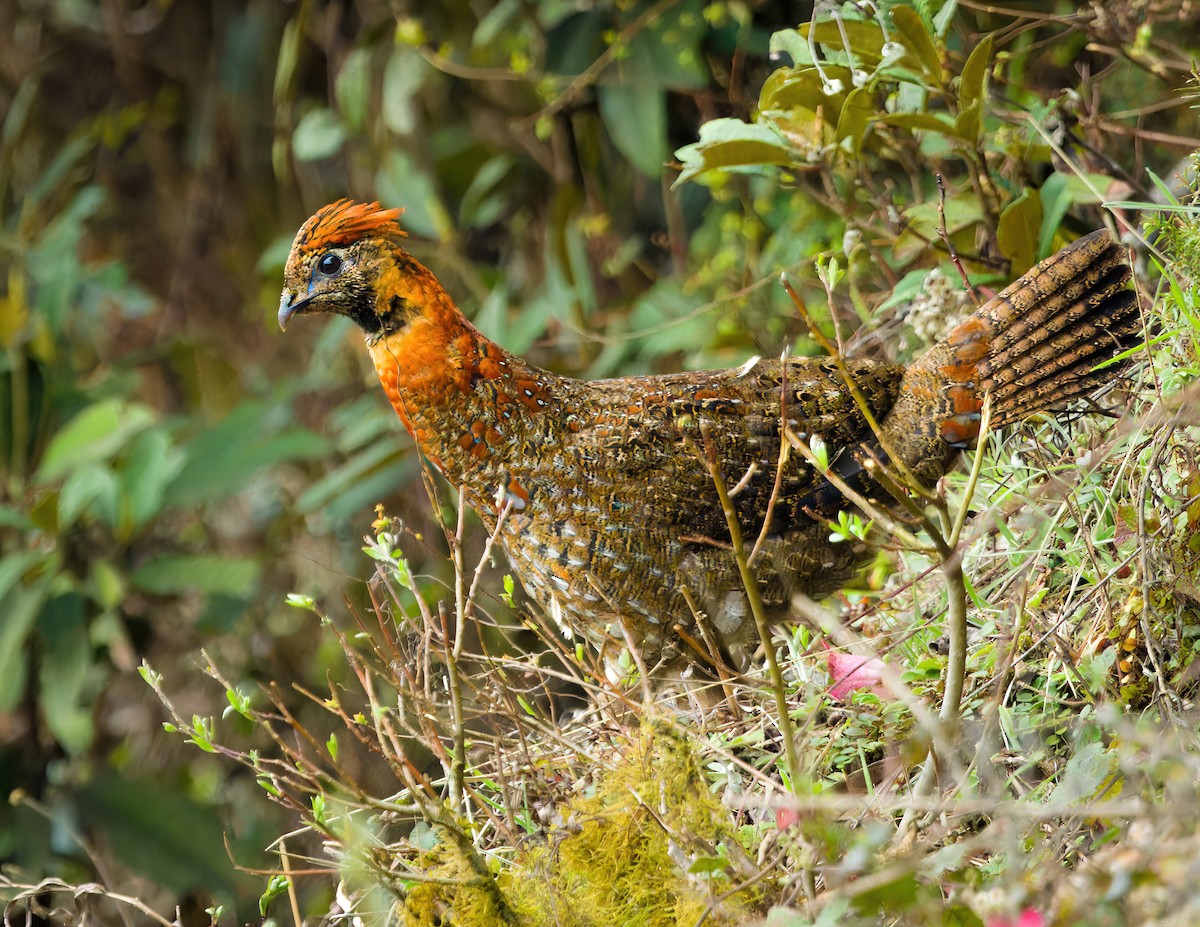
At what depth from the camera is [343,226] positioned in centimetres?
271

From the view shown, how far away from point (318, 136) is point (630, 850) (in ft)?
12.5

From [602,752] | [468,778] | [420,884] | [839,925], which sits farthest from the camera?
[468,778]

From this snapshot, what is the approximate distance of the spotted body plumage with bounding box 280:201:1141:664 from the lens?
2555 millimetres

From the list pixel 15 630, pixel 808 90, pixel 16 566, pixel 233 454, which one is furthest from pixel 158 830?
pixel 808 90

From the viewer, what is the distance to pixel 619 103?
4.13 metres

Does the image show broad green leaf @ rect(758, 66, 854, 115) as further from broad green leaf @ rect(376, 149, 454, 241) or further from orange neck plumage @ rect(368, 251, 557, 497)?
broad green leaf @ rect(376, 149, 454, 241)

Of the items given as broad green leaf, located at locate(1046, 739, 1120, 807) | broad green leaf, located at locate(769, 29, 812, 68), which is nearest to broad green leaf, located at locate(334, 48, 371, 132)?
broad green leaf, located at locate(769, 29, 812, 68)

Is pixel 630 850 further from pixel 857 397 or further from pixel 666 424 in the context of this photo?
pixel 666 424

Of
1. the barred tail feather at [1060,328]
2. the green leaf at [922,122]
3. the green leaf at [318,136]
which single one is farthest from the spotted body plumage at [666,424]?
the green leaf at [318,136]

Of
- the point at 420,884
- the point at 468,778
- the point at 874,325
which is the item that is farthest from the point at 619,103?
the point at 420,884

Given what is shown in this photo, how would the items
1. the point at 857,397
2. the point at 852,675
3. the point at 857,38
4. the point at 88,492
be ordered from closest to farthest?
1. the point at 857,397
2. the point at 852,675
3. the point at 857,38
4. the point at 88,492

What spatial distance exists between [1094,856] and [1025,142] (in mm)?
1853

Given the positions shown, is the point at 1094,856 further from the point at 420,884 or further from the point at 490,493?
the point at 490,493

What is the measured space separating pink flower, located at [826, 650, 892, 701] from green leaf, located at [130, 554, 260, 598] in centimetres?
260
